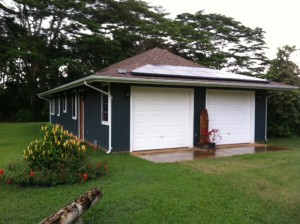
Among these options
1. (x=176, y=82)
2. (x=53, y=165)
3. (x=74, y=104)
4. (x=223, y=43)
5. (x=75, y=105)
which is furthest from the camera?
(x=223, y=43)

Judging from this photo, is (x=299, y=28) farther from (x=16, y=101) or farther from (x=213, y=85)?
(x=16, y=101)

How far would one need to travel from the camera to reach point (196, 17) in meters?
29.0

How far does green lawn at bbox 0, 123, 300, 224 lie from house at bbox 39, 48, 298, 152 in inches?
89.1

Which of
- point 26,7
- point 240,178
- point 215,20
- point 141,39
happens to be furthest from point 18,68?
point 240,178

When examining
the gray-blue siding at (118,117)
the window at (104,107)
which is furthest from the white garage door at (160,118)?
the window at (104,107)

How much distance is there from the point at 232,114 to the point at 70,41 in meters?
16.3

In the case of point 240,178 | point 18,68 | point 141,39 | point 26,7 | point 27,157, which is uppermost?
point 26,7

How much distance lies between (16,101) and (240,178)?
24.5 meters

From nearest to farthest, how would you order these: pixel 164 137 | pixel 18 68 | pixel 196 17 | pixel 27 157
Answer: pixel 27 157 → pixel 164 137 → pixel 18 68 → pixel 196 17

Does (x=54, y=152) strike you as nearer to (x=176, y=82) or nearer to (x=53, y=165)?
(x=53, y=165)

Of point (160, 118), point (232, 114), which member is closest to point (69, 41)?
point (160, 118)

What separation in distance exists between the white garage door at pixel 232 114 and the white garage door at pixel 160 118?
3.17 feet

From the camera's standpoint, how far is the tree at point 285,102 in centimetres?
1279

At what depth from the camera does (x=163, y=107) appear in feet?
31.2
